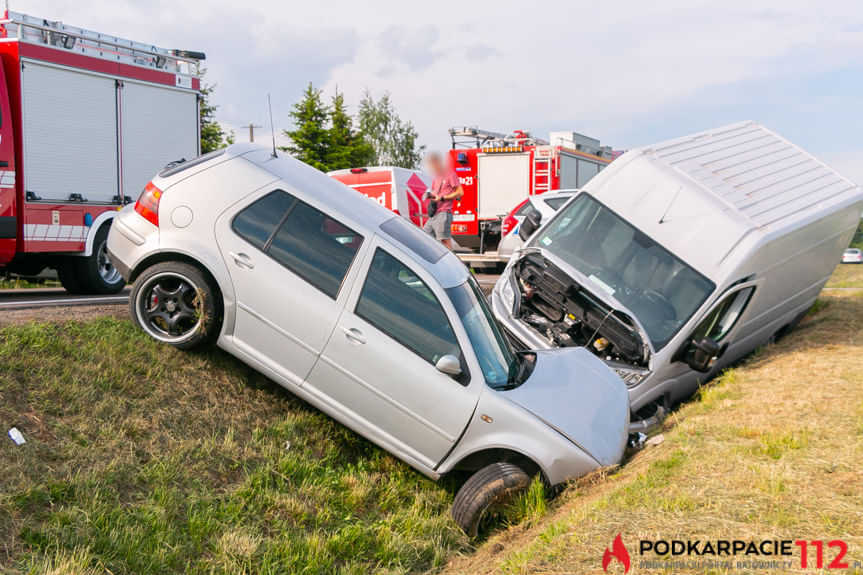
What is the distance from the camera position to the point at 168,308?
5.56m

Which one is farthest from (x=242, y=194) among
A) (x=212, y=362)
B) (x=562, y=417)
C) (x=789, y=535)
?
(x=789, y=535)

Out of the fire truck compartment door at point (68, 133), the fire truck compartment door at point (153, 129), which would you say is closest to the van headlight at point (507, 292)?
the fire truck compartment door at point (153, 129)

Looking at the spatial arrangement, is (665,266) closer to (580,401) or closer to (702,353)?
(702,353)

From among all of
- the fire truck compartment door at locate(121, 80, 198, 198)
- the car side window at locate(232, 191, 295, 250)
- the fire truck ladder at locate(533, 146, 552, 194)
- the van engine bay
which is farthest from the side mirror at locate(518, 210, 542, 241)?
the fire truck ladder at locate(533, 146, 552, 194)

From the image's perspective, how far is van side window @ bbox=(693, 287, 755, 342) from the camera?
7316 millimetres

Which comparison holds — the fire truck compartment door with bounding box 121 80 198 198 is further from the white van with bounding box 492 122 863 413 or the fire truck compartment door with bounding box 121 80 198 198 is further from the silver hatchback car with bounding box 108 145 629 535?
the white van with bounding box 492 122 863 413

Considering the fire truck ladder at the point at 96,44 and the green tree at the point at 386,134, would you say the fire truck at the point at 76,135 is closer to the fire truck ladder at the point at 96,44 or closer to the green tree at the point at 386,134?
the fire truck ladder at the point at 96,44

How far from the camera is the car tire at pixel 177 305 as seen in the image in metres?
5.36

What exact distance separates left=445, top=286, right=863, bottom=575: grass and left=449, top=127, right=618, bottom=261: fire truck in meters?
12.4

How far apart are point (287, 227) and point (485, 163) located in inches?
571

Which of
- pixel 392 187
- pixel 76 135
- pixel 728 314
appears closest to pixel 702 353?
pixel 728 314

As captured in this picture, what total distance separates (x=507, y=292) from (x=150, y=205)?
3.64 m

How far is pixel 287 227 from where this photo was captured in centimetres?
534

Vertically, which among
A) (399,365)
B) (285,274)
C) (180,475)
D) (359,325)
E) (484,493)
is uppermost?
(285,274)
